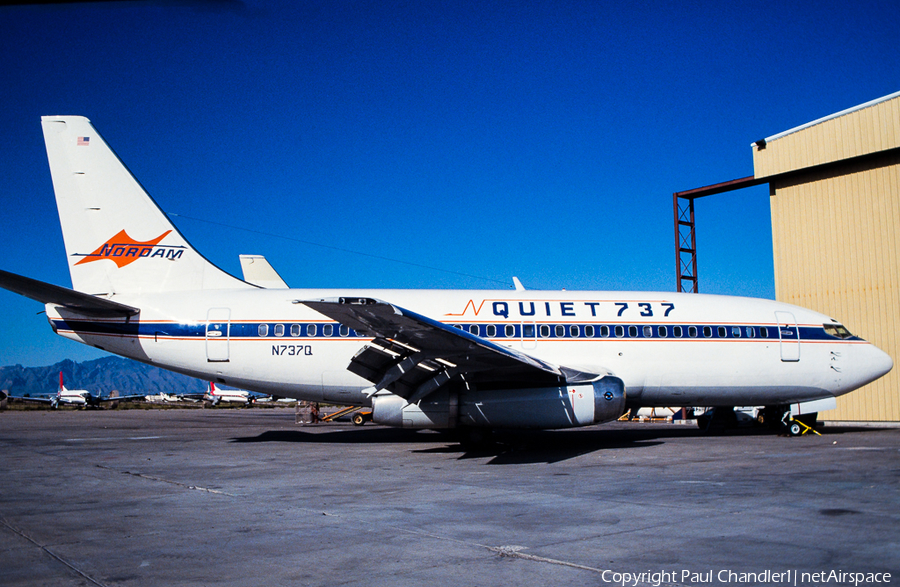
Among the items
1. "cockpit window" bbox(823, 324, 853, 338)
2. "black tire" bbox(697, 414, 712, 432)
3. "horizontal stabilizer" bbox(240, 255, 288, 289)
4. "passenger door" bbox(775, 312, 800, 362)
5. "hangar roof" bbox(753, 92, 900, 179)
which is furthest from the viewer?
"horizontal stabilizer" bbox(240, 255, 288, 289)

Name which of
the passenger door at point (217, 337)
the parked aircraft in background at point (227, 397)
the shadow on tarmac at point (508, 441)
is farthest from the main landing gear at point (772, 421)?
the parked aircraft in background at point (227, 397)

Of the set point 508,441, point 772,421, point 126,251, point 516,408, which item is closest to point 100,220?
point 126,251

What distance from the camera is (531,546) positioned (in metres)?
5.42

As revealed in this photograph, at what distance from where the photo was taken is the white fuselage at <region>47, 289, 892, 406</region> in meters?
15.2

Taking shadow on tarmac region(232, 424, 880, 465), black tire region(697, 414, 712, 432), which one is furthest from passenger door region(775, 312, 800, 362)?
black tire region(697, 414, 712, 432)

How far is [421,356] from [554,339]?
4434 millimetres

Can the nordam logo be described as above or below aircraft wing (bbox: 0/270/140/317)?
above

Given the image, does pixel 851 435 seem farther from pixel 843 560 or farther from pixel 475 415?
pixel 843 560

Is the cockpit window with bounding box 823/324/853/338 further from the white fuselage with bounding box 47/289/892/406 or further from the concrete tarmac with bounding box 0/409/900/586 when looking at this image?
the concrete tarmac with bounding box 0/409/900/586

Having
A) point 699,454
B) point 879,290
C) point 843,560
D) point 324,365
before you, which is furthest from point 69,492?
point 879,290

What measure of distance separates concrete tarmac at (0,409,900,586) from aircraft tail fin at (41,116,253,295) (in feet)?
15.8

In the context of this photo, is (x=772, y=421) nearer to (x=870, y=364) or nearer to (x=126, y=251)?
(x=870, y=364)

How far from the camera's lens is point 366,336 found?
14.4 meters

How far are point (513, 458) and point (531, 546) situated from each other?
738cm
